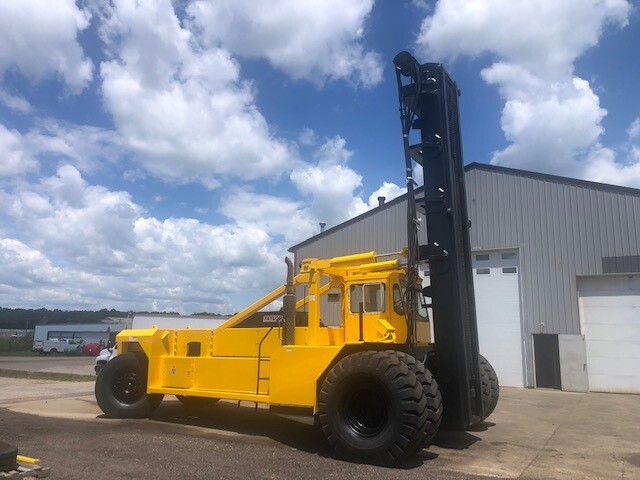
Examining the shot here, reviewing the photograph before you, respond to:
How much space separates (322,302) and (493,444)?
3.87 metres

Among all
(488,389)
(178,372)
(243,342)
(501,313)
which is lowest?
(488,389)

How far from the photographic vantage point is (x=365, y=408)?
8.09 meters

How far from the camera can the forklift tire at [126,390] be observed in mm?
11539

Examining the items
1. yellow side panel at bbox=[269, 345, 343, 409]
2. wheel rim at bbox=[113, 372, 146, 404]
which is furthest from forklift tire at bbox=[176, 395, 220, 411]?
yellow side panel at bbox=[269, 345, 343, 409]

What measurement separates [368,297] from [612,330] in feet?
43.4

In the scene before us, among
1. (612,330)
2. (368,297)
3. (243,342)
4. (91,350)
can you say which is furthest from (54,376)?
(91,350)

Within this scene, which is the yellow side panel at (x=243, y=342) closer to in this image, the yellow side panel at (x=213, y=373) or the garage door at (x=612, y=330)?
the yellow side panel at (x=213, y=373)

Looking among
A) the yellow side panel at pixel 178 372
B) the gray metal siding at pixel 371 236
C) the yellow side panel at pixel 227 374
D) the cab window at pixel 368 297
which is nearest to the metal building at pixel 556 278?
the gray metal siding at pixel 371 236

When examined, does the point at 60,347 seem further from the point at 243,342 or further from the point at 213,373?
the point at 243,342

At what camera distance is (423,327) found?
9469 millimetres

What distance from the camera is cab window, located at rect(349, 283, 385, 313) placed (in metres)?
8.87

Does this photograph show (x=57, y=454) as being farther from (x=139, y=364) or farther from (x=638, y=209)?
(x=638, y=209)

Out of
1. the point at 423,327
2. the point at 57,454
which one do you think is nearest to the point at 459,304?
the point at 423,327

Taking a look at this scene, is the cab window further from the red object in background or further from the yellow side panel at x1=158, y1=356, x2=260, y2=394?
the red object in background
